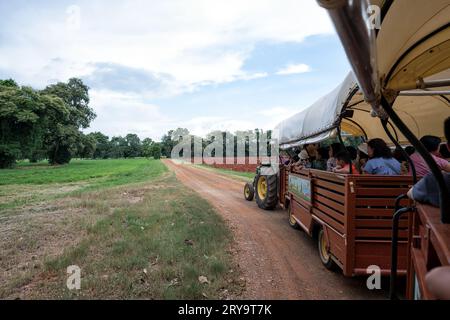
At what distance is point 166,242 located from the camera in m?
5.50

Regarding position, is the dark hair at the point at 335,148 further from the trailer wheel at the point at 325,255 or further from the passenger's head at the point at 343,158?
the trailer wheel at the point at 325,255

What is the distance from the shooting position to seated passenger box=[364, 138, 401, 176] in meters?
3.96

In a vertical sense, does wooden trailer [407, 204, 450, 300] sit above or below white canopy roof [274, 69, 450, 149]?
below

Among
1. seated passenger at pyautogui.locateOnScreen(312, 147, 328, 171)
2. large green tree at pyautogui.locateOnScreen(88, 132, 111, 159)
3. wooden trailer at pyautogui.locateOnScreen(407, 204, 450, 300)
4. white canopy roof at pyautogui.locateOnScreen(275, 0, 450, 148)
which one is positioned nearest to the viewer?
wooden trailer at pyautogui.locateOnScreen(407, 204, 450, 300)

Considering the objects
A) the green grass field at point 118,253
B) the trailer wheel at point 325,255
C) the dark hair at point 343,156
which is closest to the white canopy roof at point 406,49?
the dark hair at point 343,156

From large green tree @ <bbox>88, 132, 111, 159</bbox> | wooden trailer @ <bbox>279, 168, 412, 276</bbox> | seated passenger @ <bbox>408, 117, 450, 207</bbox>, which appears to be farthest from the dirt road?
large green tree @ <bbox>88, 132, 111, 159</bbox>

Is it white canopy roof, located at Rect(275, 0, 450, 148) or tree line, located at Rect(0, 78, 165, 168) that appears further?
tree line, located at Rect(0, 78, 165, 168)

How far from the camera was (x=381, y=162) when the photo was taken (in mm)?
4035

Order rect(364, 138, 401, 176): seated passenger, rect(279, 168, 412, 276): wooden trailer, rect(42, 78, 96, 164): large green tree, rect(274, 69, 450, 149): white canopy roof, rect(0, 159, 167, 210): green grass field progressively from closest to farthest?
rect(279, 168, 412, 276): wooden trailer < rect(364, 138, 401, 176): seated passenger < rect(274, 69, 450, 149): white canopy roof < rect(0, 159, 167, 210): green grass field < rect(42, 78, 96, 164): large green tree

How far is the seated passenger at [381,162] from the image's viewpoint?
3.96 metres

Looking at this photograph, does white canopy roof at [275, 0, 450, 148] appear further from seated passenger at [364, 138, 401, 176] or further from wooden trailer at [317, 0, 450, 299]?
seated passenger at [364, 138, 401, 176]

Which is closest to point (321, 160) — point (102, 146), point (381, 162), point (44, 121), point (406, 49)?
point (381, 162)
